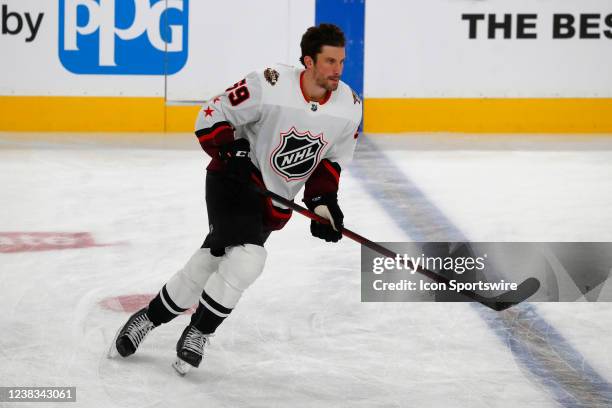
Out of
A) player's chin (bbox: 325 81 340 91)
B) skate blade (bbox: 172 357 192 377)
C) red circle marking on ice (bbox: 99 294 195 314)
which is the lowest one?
red circle marking on ice (bbox: 99 294 195 314)

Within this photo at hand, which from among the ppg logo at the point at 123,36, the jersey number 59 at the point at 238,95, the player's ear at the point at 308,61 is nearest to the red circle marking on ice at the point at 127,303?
the jersey number 59 at the point at 238,95

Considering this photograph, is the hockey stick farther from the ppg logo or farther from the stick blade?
the ppg logo

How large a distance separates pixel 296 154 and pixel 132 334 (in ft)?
2.20

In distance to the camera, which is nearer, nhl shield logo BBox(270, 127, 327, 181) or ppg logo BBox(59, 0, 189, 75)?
nhl shield logo BBox(270, 127, 327, 181)

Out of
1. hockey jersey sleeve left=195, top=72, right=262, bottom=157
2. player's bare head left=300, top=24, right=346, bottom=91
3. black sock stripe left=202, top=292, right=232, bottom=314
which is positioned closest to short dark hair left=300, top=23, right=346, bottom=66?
player's bare head left=300, top=24, right=346, bottom=91

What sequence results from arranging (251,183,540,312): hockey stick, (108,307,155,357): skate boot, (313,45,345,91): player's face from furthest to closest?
1. (108,307,155,357): skate boot
2. (251,183,540,312): hockey stick
3. (313,45,345,91): player's face

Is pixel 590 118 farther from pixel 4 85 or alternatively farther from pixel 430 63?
pixel 4 85

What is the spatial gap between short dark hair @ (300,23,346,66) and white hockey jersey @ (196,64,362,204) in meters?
0.09

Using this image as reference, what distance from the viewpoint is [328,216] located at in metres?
3.02

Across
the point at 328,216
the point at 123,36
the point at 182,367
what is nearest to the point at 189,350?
the point at 182,367

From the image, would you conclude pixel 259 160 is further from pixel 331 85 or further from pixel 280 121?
pixel 331 85

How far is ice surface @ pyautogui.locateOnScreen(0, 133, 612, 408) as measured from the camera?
2.95m

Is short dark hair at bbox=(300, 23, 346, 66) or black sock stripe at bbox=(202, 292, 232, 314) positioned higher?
short dark hair at bbox=(300, 23, 346, 66)

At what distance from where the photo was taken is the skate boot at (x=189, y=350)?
298cm
